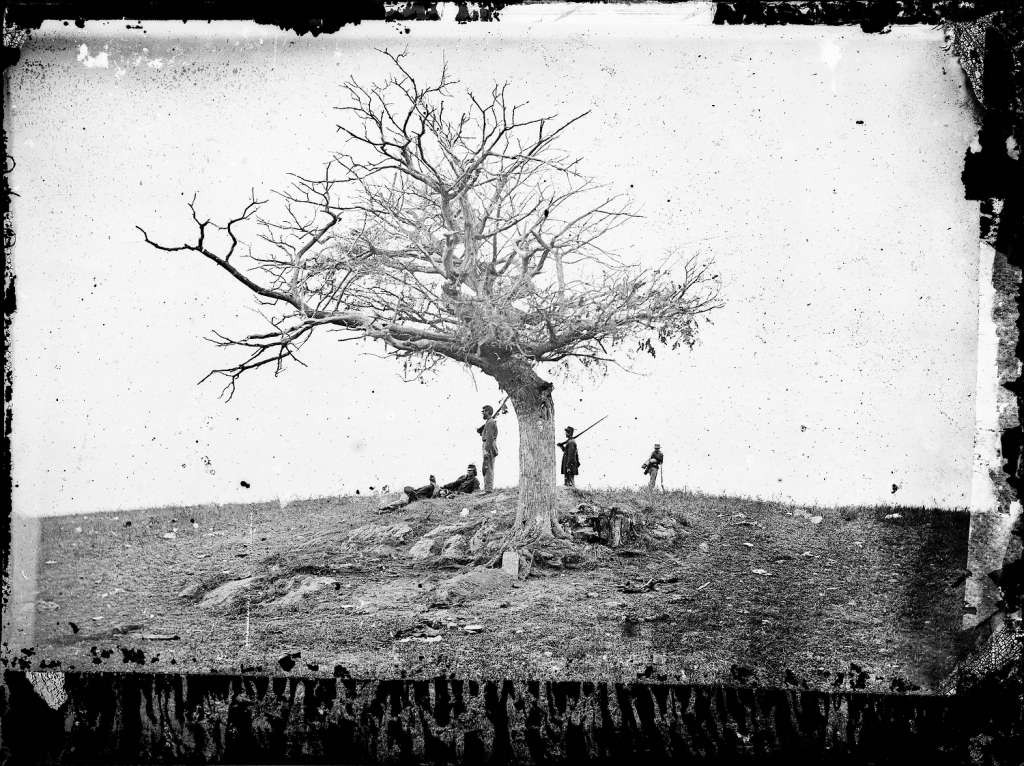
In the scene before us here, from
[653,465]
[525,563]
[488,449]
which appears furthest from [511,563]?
[653,465]

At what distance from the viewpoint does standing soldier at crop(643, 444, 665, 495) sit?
422cm

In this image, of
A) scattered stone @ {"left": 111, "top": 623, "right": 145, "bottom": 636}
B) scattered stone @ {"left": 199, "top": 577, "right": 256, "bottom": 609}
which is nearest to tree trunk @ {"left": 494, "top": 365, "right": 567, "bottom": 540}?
scattered stone @ {"left": 199, "top": 577, "right": 256, "bottom": 609}

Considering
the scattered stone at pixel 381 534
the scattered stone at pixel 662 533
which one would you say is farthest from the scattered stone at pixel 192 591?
Result: the scattered stone at pixel 662 533

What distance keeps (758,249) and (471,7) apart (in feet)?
6.44

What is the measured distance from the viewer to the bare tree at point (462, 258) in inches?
166

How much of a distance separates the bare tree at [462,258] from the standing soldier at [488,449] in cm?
14

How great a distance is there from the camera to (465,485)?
13.8 ft

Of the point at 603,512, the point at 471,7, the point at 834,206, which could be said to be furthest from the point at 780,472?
the point at 471,7

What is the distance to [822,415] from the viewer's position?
4.22 meters

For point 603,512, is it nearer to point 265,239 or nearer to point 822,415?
point 822,415

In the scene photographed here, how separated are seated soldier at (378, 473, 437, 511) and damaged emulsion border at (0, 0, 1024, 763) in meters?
0.89

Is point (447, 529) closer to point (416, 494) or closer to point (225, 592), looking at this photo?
point (416, 494)

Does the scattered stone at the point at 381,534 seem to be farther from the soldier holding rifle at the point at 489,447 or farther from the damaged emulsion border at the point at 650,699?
the damaged emulsion border at the point at 650,699

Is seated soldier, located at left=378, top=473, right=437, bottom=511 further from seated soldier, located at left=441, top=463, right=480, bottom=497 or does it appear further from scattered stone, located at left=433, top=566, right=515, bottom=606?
scattered stone, located at left=433, top=566, right=515, bottom=606
